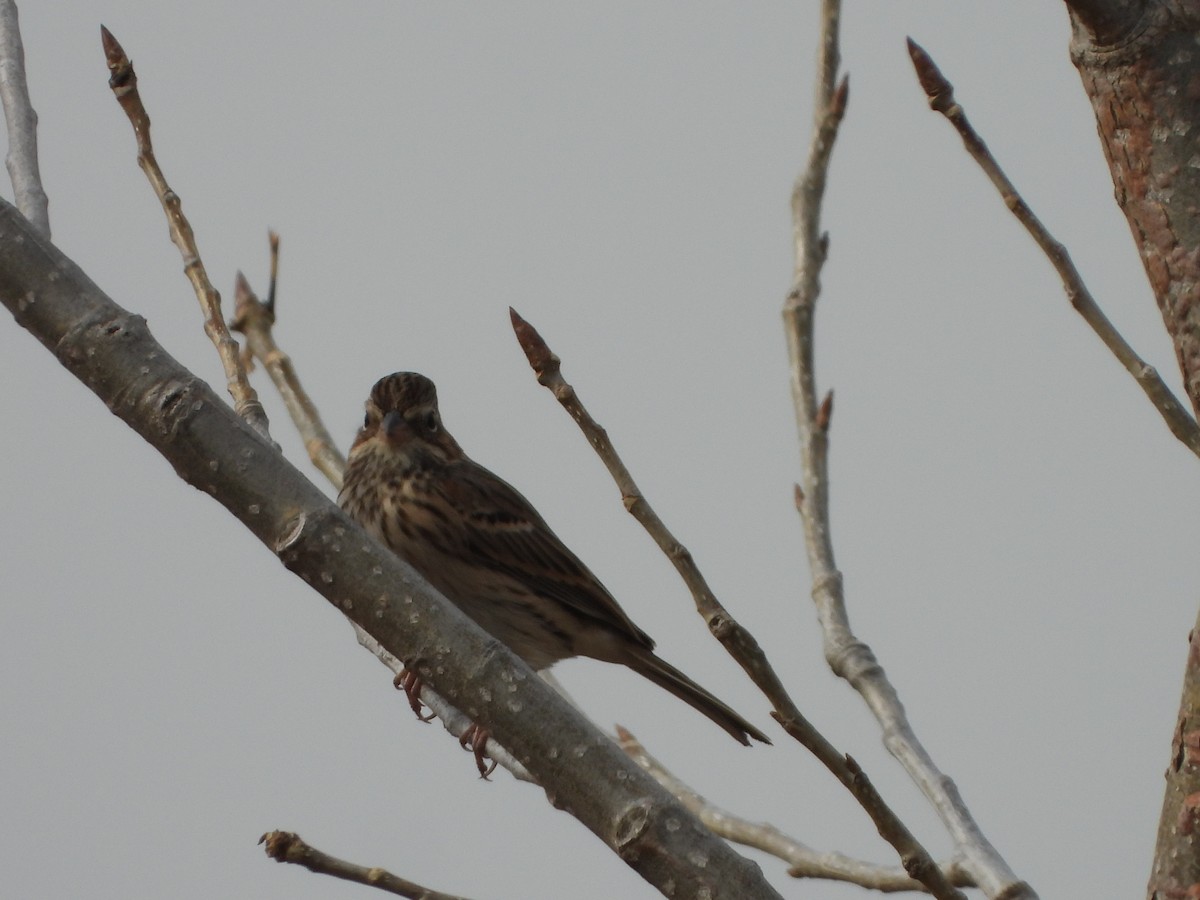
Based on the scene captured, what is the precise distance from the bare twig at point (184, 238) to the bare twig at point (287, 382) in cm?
107

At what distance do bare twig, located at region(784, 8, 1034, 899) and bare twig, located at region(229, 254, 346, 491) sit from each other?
6.22 ft

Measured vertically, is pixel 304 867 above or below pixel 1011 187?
below

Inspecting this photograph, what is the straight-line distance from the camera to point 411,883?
9.64 ft

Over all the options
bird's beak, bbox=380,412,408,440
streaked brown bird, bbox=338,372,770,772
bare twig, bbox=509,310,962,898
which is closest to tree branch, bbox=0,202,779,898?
bare twig, bbox=509,310,962,898

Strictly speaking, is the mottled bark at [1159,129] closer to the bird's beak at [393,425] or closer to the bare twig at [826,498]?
the bare twig at [826,498]

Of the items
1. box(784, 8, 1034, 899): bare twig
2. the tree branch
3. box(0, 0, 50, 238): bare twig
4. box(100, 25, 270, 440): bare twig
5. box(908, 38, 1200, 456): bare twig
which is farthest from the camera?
box(100, 25, 270, 440): bare twig

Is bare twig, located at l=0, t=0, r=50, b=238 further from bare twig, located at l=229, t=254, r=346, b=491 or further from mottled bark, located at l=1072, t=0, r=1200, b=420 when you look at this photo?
mottled bark, located at l=1072, t=0, r=1200, b=420

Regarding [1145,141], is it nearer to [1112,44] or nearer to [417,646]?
[1112,44]

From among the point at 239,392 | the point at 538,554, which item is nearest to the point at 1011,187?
the point at 239,392

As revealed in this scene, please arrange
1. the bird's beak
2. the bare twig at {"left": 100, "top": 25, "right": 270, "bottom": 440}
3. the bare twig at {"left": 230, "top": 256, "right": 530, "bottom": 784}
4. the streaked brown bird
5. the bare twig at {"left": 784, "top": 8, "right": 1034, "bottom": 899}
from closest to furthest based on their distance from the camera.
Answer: the bare twig at {"left": 784, "top": 8, "right": 1034, "bottom": 899} < the bare twig at {"left": 100, "top": 25, "right": 270, "bottom": 440} < the bare twig at {"left": 230, "top": 256, "right": 530, "bottom": 784} < the streaked brown bird < the bird's beak

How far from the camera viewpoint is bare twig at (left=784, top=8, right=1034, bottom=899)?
3750 millimetres

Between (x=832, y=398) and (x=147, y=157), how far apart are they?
7.03 ft

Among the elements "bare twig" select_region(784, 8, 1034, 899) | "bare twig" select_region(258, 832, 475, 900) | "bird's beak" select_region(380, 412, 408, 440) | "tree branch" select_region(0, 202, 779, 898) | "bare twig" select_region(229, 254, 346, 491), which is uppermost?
"bare twig" select_region(784, 8, 1034, 899)

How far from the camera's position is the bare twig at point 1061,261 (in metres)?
3.11
